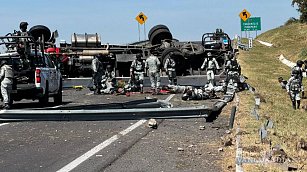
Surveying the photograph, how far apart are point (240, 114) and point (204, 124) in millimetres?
1370

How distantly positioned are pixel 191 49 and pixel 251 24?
3723 centimetres

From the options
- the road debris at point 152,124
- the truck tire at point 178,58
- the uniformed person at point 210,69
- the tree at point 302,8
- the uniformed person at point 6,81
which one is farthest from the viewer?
the tree at point 302,8

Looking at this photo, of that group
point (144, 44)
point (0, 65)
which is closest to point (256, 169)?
point (0, 65)

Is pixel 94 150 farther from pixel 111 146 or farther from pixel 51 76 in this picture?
pixel 51 76

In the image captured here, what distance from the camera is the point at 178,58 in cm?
2902

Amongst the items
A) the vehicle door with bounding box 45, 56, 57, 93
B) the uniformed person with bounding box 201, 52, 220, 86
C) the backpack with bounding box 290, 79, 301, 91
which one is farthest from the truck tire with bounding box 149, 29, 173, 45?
the backpack with bounding box 290, 79, 301, 91

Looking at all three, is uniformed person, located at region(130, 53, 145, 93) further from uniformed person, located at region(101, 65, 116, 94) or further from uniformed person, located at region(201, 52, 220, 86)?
uniformed person, located at region(201, 52, 220, 86)

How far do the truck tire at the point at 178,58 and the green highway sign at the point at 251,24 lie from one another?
3578cm

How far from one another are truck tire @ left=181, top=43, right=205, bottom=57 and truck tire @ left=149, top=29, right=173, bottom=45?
1362mm

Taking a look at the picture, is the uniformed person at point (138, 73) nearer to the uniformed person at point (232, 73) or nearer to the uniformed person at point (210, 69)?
the uniformed person at point (210, 69)

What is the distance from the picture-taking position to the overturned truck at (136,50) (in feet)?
96.9

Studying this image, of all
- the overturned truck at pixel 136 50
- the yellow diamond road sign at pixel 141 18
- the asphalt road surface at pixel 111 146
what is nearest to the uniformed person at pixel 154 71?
the overturned truck at pixel 136 50

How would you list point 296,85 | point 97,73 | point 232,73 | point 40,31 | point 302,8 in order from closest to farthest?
point 296,85 → point 232,73 → point 97,73 → point 40,31 → point 302,8

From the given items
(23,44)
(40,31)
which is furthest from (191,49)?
(23,44)
